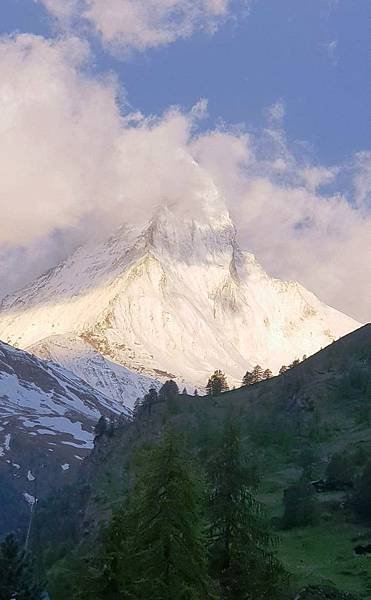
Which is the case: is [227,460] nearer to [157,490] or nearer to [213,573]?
[213,573]

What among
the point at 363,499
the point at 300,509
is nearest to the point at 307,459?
the point at 300,509

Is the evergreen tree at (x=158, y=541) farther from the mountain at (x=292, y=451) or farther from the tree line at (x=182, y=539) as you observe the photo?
the mountain at (x=292, y=451)

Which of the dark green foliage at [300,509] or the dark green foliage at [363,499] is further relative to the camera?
the dark green foliage at [300,509]

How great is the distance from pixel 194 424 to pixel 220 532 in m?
123

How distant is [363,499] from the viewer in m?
66.3

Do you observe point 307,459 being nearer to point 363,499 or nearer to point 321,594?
point 363,499

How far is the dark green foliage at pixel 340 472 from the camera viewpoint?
84375 mm

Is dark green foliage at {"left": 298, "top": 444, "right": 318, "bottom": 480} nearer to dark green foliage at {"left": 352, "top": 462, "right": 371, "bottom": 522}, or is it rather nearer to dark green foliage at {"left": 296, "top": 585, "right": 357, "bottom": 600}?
dark green foliage at {"left": 352, "top": 462, "right": 371, "bottom": 522}

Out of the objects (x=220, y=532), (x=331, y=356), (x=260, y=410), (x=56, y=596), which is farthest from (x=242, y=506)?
(x=331, y=356)

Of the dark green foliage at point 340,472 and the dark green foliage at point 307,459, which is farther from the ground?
the dark green foliage at point 307,459

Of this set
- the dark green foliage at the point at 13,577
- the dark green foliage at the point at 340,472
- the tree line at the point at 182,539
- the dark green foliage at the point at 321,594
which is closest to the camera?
the tree line at the point at 182,539

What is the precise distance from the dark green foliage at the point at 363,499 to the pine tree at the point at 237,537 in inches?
1350

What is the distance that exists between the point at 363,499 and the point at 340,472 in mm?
20588

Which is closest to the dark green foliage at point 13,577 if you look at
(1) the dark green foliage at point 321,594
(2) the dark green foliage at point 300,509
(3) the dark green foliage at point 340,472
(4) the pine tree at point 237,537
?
(4) the pine tree at point 237,537
